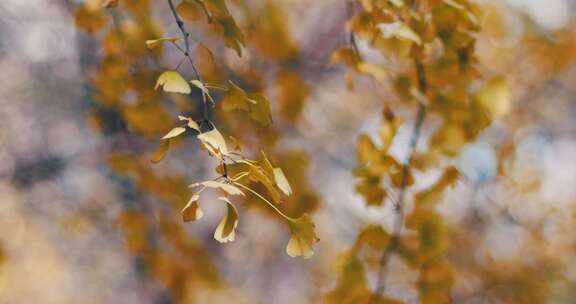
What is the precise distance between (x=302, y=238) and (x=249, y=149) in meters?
0.79

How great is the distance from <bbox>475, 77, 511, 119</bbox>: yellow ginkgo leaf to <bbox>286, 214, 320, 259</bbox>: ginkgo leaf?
348mm

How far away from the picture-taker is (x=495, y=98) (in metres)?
0.70

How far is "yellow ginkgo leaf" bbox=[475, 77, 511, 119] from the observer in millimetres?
688

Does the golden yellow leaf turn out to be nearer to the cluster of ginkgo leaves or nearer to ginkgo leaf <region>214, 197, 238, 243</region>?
the cluster of ginkgo leaves

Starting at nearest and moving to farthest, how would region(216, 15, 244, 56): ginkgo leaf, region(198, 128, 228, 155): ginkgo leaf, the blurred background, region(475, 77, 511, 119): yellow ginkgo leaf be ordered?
1. region(198, 128, 228, 155): ginkgo leaf
2. region(216, 15, 244, 56): ginkgo leaf
3. region(475, 77, 511, 119): yellow ginkgo leaf
4. the blurred background

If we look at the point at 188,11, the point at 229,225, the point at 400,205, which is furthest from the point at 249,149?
the point at 229,225

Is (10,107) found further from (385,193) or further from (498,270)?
(498,270)

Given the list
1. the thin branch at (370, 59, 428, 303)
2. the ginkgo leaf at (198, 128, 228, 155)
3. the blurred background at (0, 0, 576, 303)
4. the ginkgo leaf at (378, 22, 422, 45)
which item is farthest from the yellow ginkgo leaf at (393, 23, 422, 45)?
the blurred background at (0, 0, 576, 303)

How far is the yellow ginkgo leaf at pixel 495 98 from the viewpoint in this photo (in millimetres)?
688

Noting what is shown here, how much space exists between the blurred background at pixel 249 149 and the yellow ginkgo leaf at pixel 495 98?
0.49 meters

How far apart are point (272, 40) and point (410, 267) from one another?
0.75 meters

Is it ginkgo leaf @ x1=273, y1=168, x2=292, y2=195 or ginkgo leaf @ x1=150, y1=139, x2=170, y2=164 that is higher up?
ginkgo leaf @ x1=150, y1=139, x2=170, y2=164

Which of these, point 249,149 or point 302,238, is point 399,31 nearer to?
point 302,238

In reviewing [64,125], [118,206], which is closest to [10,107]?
[64,125]
